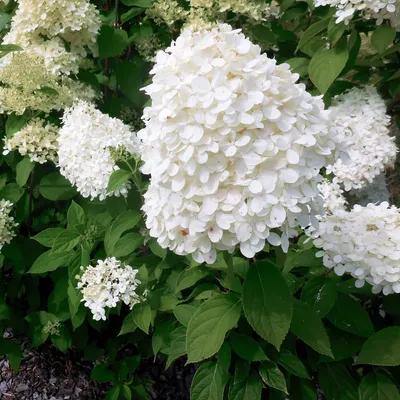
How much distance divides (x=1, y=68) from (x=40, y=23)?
25cm

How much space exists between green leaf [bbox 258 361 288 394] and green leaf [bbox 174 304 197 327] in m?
0.28

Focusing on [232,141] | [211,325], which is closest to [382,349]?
[211,325]

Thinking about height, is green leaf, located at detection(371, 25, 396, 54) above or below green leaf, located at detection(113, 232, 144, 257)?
above

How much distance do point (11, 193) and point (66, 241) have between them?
1.72 ft

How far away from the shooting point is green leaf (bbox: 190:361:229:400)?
135 cm

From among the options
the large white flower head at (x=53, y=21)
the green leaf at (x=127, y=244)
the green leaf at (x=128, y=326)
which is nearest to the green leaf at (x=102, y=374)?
the green leaf at (x=128, y=326)

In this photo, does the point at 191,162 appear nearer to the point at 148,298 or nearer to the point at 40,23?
the point at 148,298

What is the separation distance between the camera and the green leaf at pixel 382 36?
5.59ft

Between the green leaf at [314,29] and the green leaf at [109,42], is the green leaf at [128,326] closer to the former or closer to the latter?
the green leaf at [109,42]

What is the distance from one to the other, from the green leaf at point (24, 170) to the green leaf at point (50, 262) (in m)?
0.34

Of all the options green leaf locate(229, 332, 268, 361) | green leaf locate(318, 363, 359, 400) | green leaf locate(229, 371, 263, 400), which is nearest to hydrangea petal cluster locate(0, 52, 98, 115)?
green leaf locate(229, 332, 268, 361)

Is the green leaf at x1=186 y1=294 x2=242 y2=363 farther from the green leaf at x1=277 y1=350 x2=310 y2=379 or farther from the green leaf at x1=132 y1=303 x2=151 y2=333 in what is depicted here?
the green leaf at x1=132 y1=303 x2=151 y2=333

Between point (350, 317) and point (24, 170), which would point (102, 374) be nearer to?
point (24, 170)

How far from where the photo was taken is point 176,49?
1.02 m
